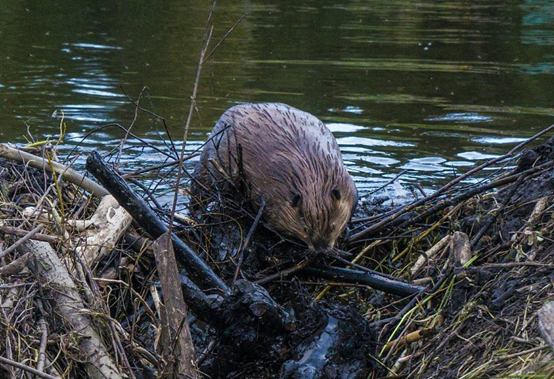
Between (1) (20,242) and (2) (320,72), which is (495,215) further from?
(2) (320,72)

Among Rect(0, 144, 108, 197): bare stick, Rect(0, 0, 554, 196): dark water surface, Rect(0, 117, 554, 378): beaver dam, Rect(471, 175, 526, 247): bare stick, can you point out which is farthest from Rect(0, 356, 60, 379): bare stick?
Rect(0, 0, 554, 196): dark water surface

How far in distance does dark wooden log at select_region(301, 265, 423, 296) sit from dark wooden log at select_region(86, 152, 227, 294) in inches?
29.6

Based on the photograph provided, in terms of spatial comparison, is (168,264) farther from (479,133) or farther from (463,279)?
(479,133)

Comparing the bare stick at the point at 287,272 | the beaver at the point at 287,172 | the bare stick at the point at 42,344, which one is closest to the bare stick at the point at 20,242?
the bare stick at the point at 42,344

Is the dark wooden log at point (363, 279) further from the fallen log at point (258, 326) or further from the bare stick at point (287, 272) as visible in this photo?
the fallen log at point (258, 326)

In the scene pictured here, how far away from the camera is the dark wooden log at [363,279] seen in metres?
4.55

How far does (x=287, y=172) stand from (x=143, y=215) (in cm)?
128

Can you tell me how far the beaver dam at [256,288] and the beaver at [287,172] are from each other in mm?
125

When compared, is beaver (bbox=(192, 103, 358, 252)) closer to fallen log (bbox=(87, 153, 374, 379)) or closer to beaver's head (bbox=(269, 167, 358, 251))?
beaver's head (bbox=(269, 167, 358, 251))

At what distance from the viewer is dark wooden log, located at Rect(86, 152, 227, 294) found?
13.2 ft

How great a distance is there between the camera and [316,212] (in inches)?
194

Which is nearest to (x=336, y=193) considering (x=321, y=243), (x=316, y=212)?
(x=316, y=212)

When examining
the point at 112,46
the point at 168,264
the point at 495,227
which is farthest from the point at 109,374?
the point at 112,46

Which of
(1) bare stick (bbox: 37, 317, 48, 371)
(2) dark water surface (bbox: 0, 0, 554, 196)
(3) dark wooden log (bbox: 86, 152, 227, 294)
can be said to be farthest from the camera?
(2) dark water surface (bbox: 0, 0, 554, 196)
